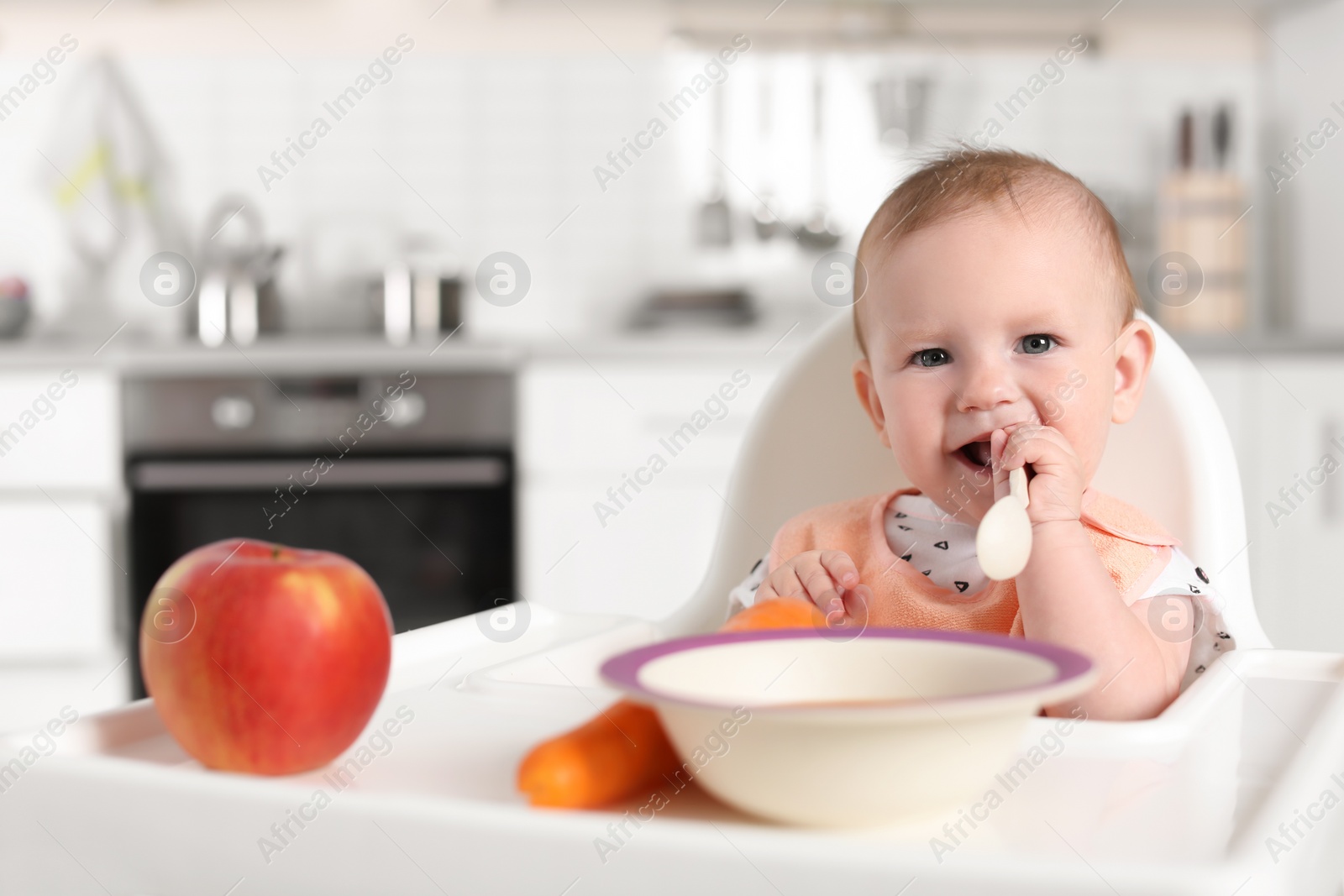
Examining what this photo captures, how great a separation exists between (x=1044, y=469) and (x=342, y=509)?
1804mm

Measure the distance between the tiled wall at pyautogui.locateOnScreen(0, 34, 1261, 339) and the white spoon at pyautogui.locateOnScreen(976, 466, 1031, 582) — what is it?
2400 mm

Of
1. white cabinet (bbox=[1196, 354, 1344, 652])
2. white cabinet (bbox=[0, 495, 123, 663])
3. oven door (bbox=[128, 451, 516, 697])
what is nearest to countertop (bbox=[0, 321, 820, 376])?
oven door (bbox=[128, 451, 516, 697])

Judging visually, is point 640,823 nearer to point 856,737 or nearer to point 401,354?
point 856,737

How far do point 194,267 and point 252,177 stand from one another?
0.84 ft

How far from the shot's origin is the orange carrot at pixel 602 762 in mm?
435

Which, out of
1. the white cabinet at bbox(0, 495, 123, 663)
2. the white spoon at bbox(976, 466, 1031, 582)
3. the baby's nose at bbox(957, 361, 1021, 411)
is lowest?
the white cabinet at bbox(0, 495, 123, 663)

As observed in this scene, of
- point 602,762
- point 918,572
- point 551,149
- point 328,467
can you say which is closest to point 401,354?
point 328,467

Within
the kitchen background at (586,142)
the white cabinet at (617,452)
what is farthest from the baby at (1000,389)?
the kitchen background at (586,142)

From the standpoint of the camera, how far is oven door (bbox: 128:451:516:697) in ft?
7.58

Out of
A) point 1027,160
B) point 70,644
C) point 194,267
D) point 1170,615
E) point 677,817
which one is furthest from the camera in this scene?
point 194,267

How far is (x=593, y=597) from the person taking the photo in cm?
236

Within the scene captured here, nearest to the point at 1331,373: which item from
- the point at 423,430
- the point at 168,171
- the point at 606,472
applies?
the point at 606,472

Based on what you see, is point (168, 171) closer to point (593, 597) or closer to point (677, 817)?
point (593, 597)

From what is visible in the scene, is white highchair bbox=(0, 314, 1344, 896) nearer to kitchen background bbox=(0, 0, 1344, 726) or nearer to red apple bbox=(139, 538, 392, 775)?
red apple bbox=(139, 538, 392, 775)
